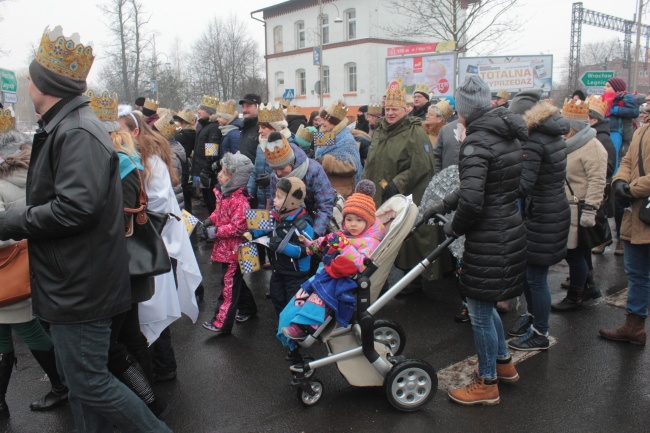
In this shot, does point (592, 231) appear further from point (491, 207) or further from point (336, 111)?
point (336, 111)

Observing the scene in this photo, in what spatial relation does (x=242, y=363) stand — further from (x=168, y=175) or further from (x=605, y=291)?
(x=605, y=291)

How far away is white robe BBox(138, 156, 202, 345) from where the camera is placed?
3.86m

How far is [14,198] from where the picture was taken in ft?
11.7

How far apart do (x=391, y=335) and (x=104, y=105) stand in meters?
2.81

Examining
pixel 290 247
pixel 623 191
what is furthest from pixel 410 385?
pixel 623 191

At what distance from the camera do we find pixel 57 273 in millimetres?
2500

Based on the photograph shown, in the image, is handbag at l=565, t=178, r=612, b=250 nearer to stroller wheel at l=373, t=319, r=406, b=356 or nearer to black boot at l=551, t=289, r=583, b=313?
black boot at l=551, t=289, r=583, b=313

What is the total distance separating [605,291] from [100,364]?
541 cm

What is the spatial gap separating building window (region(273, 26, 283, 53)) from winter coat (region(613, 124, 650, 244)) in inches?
1621

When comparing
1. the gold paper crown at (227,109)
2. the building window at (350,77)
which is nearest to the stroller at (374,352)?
the gold paper crown at (227,109)

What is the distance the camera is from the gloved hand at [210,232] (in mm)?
5039

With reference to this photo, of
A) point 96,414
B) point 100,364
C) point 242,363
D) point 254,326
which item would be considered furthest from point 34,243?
point 254,326

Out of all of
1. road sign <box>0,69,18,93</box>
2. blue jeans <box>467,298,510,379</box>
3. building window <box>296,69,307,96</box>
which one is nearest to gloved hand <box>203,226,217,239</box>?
blue jeans <box>467,298,510,379</box>

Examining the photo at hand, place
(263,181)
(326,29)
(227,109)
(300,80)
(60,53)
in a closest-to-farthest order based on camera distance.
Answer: (60,53), (263,181), (227,109), (326,29), (300,80)
